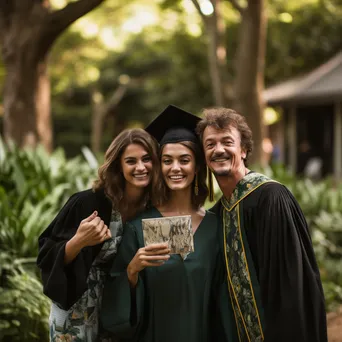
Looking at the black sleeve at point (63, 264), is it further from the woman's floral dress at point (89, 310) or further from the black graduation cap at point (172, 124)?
the black graduation cap at point (172, 124)

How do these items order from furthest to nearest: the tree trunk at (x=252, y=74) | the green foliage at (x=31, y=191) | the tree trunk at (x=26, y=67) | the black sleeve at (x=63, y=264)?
the tree trunk at (x=252, y=74) < the tree trunk at (x=26, y=67) < the green foliage at (x=31, y=191) < the black sleeve at (x=63, y=264)

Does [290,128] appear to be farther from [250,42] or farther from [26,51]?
[26,51]

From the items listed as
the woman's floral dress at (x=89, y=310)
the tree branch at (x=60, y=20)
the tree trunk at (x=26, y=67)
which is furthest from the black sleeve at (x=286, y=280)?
the tree trunk at (x=26, y=67)

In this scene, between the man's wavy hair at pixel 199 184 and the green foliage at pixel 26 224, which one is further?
the green foliage at pixel 26 224

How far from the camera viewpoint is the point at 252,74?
9.96 metres

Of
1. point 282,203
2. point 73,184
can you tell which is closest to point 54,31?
point 73,184

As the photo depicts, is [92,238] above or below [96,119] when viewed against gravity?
below

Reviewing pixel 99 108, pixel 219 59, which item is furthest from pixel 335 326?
pixel 99 108

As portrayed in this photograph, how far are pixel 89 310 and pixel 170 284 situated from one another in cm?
52

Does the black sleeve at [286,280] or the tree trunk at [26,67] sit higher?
the tree trunk at [26,67]

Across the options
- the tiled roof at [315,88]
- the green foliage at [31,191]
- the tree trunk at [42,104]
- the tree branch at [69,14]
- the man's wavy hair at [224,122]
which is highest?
the tiled roof at [315,88]

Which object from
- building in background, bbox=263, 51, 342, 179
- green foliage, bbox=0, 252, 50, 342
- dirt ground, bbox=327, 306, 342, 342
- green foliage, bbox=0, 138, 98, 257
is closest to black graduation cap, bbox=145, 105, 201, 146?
green foliage, bbox=0, 252, 50, 342

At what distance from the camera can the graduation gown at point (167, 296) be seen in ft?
10.7

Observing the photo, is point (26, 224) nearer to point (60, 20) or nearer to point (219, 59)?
point (60, 20)
